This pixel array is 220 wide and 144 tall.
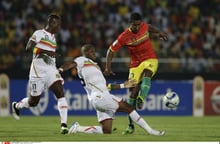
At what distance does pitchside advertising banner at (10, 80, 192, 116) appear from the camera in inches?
994

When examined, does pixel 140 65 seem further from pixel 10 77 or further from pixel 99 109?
pixel 10 77

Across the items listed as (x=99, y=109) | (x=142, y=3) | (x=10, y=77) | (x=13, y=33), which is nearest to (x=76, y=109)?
(x=10, y=77)

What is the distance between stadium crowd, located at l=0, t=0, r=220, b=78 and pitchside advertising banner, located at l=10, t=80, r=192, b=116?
75 cm

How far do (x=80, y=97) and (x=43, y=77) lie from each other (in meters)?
9.77

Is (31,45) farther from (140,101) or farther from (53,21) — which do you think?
(140,101)

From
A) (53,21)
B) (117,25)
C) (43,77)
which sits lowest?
(43,77)

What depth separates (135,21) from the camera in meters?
15.7

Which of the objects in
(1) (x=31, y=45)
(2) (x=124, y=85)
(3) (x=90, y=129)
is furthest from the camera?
(1) (x=31, y=45)

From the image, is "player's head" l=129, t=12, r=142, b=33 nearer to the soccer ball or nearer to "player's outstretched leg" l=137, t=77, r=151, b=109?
"player's outstretched leg" l=137, t=77, r=151, b=109

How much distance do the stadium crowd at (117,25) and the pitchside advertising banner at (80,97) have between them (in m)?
0.75

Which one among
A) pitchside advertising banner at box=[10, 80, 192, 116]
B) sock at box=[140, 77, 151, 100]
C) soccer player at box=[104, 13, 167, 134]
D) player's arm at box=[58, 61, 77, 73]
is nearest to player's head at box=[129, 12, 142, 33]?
soccer player at box=[104, 13, 167, 134]

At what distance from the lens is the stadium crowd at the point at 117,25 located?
87.1 ft

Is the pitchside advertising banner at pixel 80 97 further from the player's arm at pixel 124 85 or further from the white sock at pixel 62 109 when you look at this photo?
the player's arm at pixel 124 85

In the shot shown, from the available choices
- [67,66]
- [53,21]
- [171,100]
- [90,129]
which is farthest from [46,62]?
[171,100]
